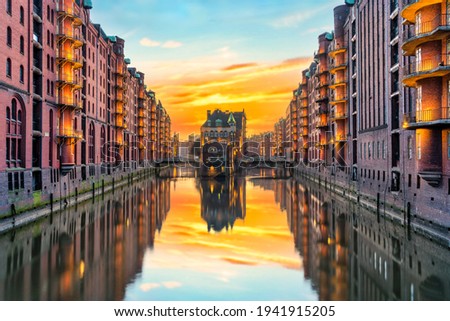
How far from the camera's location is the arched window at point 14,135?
102 ft

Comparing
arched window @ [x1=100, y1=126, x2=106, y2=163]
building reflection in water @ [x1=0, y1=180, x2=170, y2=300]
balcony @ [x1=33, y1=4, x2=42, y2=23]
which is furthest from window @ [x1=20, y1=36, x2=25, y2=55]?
arched window @ [x1=100, y1=126, x2=106, y2=163]

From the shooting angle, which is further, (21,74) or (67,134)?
(67,134)

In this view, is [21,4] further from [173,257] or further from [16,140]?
[173,257]

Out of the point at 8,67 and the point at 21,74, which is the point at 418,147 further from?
the point at 21,74

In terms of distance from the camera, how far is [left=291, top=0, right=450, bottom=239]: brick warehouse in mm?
25594

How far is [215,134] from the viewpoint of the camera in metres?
186

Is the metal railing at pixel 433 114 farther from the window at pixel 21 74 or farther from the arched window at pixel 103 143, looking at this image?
the arched window at pixel 103 143

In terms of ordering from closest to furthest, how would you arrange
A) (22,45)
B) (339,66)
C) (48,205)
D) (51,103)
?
(22,45) → (48,205) → (51,103) → (339,66)

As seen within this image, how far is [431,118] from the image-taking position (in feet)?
84.1

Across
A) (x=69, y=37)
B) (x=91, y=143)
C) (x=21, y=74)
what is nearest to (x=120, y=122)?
(x=91, y=143)

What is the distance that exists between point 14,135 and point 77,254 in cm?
1304

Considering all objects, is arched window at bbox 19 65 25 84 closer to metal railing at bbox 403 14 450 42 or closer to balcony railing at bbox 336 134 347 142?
metal railing at bbox 403 14 450 42

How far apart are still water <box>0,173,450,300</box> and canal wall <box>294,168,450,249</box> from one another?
0.64 meters

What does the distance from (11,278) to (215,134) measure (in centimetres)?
16755
